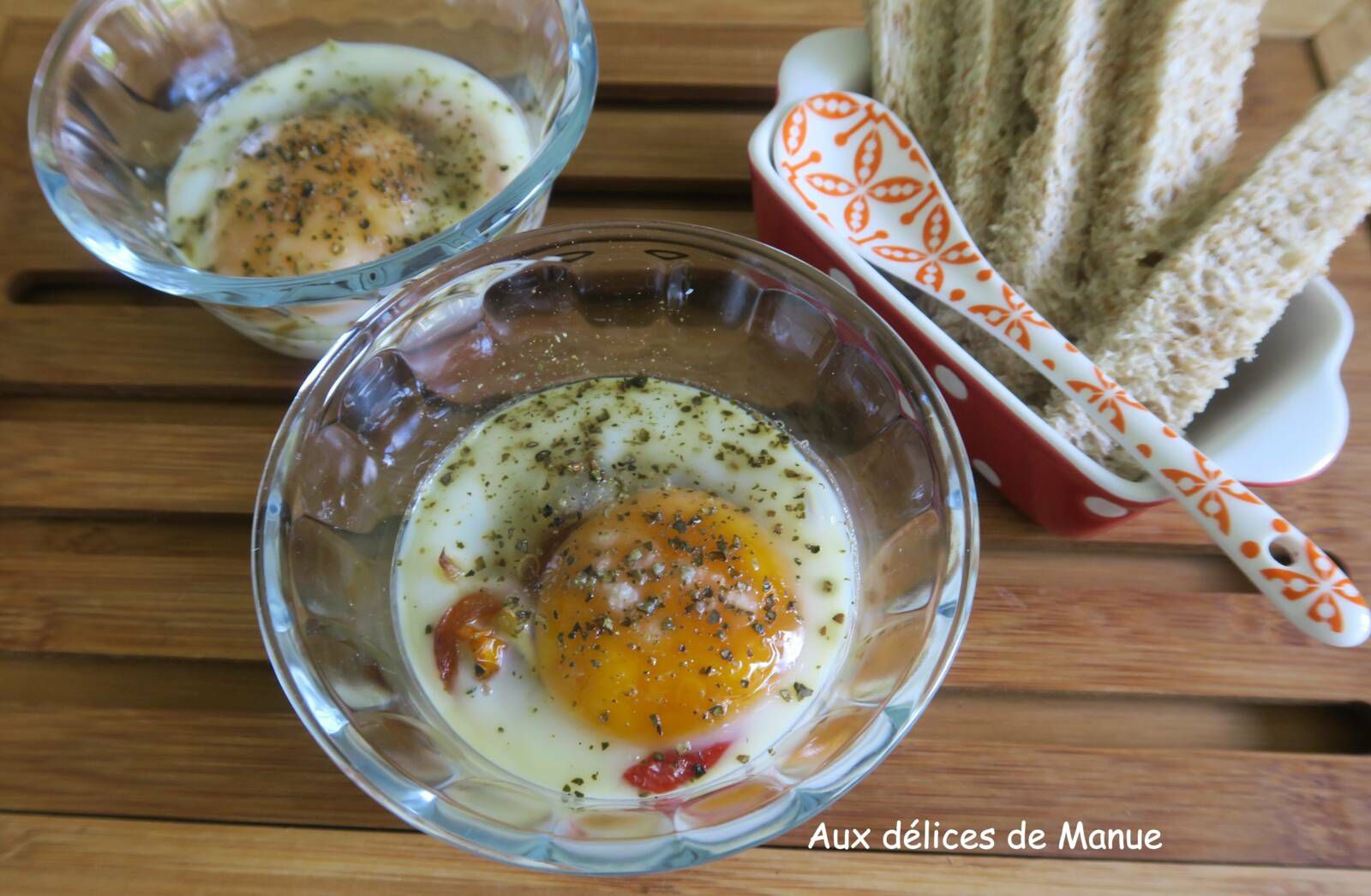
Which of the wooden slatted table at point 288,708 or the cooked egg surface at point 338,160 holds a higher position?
the cooked egg surface at point 338,160

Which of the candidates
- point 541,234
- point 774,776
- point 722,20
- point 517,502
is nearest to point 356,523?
point 517,502

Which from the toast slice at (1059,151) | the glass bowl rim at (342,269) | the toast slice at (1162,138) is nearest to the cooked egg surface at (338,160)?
the glass bowl rim at (342,269)

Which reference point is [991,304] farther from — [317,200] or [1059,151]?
[317,200]

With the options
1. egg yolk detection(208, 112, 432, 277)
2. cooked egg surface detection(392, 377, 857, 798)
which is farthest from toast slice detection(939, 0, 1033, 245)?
egg yolk detection(208, 112, 432, 277)

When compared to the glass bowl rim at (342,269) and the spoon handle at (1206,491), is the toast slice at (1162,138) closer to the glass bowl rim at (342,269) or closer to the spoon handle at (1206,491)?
the spoon handle at (1206,491)

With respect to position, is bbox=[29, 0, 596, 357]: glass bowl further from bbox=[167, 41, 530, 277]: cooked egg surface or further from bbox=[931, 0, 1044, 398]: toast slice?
bbox=[931, 0, 1044, 398]: toast slice

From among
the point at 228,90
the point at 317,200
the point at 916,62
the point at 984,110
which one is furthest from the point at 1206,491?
the point at 228,90
